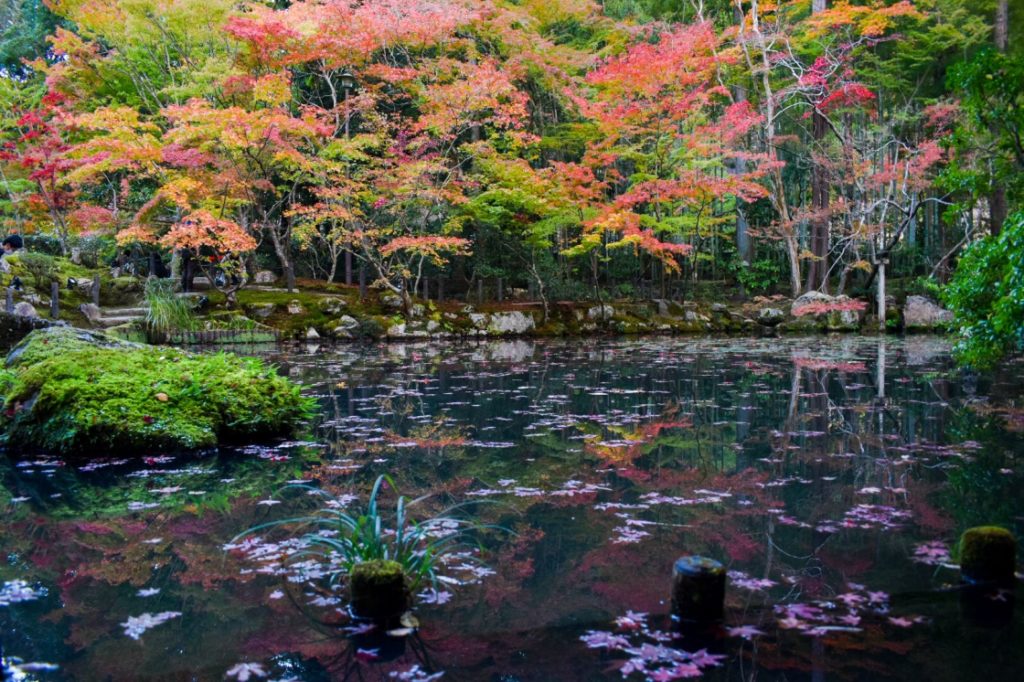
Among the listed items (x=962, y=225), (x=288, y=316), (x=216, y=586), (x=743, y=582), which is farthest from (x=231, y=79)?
(x=962, y=225)

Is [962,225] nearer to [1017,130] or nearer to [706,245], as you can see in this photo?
[706,245]

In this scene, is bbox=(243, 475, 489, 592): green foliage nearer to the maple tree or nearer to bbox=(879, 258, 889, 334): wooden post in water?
the maple tree

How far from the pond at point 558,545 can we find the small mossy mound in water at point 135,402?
240 mm

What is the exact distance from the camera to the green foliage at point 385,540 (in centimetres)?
272

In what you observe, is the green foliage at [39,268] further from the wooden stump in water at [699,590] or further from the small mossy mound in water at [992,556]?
the small mossy mound in water at [992,556]

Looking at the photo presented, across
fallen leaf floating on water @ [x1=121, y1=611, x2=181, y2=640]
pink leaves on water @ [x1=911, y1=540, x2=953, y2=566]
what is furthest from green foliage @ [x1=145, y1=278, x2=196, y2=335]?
pink leaves on water @ [x1=911, y1=540, x2=953, y2=566]

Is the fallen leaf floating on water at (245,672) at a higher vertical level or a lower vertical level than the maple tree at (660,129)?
lower

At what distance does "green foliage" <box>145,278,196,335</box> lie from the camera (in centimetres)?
1441

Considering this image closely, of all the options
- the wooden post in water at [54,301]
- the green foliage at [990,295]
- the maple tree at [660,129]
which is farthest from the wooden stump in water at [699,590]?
the wooden post in water at [54,301]

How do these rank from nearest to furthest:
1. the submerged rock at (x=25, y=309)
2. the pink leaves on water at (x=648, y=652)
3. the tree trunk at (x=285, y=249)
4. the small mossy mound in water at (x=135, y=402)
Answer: the pink leaves on water at (x=648, y=652), the small mossy mound in water at (x=135, y=402), the submerged rock at (x=25, y=309), the tree trunk at (x=285, y=249)

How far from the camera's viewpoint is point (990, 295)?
4.83 meters

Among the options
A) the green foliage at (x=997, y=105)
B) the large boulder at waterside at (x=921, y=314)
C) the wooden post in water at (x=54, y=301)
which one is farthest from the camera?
the large boulder at waterside at (x=921, y=314)

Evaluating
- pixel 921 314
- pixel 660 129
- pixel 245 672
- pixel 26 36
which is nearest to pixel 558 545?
pixel 245 672

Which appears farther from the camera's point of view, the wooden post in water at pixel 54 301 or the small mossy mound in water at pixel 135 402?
the wooden post in water at pixel 54 301
